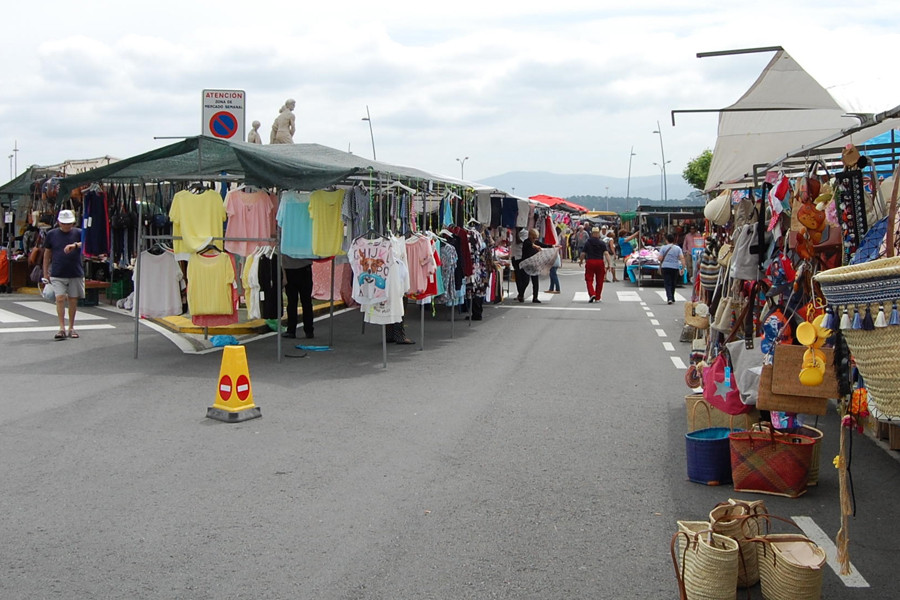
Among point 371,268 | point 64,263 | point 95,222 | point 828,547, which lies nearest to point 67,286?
point 64,263

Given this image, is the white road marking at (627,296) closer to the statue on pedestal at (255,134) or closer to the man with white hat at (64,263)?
the statue on pedestal at (255,134)

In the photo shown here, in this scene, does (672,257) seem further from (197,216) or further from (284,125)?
(197,216)

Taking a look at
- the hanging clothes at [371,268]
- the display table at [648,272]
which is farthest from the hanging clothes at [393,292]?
the display table at [648,272]

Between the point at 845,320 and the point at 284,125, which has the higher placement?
the point at 284,125

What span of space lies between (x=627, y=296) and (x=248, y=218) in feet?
48.0

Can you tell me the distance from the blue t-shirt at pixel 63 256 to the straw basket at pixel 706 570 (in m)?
11.7

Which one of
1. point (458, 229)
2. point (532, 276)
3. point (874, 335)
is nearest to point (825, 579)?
point (874, 335)

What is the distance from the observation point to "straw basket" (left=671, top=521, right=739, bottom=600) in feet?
14.1

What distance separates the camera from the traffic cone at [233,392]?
8461mm

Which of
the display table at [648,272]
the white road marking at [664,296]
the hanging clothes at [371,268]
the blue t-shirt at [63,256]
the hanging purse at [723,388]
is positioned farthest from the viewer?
the display table at [648,272]

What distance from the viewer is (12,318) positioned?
16594 mm

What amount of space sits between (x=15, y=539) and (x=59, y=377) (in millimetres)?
5845

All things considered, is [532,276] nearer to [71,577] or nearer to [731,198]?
[731,198]

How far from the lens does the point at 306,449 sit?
294 inches
